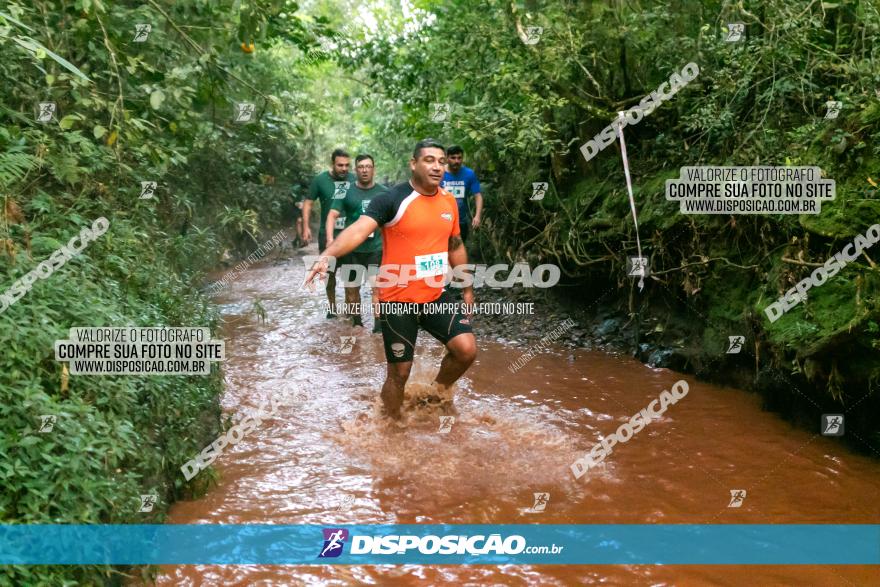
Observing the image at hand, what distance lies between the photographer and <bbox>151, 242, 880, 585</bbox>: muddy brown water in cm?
374

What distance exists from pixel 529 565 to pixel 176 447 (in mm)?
2231

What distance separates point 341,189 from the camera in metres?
8.66

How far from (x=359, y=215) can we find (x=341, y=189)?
0.41 m

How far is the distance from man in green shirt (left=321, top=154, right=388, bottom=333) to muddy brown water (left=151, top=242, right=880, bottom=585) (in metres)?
1.66

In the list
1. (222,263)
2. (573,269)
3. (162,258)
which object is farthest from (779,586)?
(222,263)

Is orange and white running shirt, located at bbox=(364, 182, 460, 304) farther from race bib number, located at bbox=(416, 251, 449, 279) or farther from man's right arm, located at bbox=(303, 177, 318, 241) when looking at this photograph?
man's right arm, located at bbox=(303, 177, 318, 241)

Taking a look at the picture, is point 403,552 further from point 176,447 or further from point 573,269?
point 573,269

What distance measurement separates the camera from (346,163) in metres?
8.70

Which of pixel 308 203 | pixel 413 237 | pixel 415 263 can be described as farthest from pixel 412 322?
pixel 308 203

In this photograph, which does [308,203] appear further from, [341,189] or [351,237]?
[351,237]

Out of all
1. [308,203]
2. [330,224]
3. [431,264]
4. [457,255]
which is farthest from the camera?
[308,203]

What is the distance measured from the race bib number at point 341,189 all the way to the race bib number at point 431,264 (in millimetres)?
3480

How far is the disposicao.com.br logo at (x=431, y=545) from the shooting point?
393cm

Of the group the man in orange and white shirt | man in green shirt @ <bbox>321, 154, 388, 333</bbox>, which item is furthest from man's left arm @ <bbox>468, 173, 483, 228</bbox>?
the man in orange and white shirt
